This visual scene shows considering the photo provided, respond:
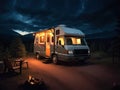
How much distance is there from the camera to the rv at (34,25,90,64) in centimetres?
1523

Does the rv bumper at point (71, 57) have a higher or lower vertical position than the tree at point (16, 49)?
lower

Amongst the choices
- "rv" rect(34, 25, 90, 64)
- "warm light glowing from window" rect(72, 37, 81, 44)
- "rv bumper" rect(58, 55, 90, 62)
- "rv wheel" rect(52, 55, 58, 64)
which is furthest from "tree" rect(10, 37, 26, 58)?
"warm light glowing from window" rect(72, 37, 81, 44)

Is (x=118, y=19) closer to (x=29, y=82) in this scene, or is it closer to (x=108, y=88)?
(x=108, y=88)

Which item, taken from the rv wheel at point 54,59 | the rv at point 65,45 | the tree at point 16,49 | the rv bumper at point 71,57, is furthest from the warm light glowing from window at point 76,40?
the tree at point 16,49

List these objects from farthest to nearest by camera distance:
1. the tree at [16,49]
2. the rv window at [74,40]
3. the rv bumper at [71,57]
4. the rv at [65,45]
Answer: the tree at [16,49] → the rv window at [74,40] → the rv at [65,45] → the rv bumper at [71,57]

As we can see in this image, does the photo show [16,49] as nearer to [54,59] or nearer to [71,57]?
[54,59]

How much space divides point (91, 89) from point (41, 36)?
1179 cm

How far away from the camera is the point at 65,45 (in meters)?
15.4

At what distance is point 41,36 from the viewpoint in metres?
19.4

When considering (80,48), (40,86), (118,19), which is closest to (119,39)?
(118,19)

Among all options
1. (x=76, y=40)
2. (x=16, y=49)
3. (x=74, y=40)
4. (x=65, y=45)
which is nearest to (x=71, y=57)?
(x=65, y=45)

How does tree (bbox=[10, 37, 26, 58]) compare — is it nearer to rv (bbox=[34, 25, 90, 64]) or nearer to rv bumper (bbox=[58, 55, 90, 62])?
rv (bbox=[34, 25, 90, 64])

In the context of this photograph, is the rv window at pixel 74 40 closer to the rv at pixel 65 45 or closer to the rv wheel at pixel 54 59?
the rv at pixel 65 45

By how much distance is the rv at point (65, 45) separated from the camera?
50.0 ft
